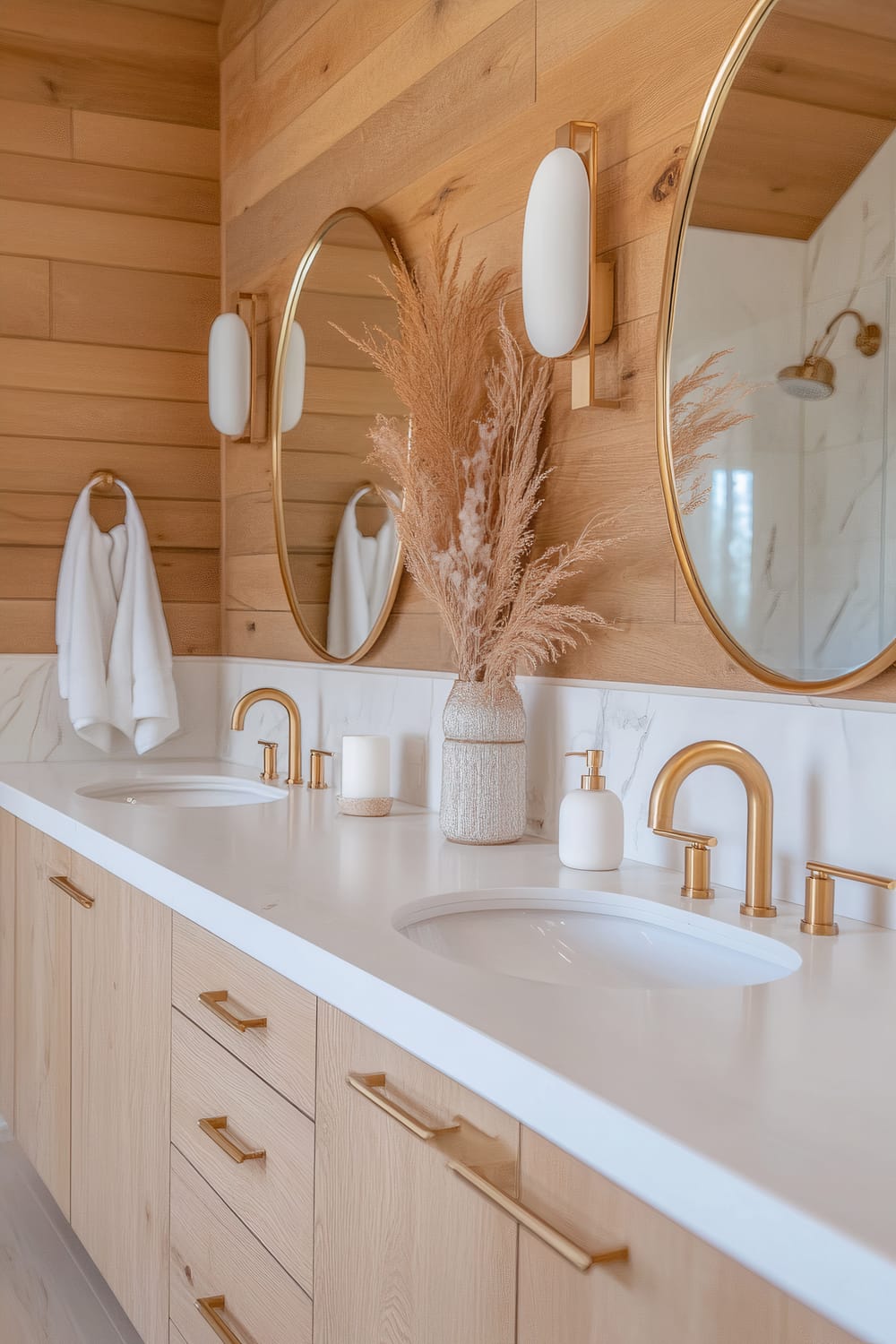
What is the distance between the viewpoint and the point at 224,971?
1352 mm

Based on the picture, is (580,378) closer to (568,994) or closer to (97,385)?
(568,994)

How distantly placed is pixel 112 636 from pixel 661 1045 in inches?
83.4

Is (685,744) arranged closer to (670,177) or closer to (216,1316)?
(670,177)

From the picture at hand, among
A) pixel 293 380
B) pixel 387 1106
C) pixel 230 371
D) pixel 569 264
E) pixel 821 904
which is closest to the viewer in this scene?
pixel 387 1106

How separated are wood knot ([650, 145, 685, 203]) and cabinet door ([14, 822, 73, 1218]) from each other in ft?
4.14

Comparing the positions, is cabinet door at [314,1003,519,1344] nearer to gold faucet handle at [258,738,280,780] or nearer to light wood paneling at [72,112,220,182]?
gold faucet handle at [258,738,280,780]

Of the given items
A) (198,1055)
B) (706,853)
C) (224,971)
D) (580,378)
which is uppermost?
(580,378)

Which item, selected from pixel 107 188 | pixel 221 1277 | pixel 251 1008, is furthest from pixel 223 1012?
pixel 107 188

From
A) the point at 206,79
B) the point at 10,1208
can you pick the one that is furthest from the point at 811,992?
the point at 206,79

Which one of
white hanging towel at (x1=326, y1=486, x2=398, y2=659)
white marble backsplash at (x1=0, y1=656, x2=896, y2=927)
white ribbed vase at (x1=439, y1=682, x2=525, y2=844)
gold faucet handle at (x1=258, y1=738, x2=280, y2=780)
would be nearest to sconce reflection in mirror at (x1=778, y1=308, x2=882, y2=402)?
white marble backsplash at (x1=0, y1=656, x2=896, y2=927)

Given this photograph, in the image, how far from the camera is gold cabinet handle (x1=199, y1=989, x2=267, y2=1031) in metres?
1.26

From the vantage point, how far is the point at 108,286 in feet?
9.18

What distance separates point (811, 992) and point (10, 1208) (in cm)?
190

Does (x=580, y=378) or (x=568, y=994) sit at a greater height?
(x=580, y=378)
